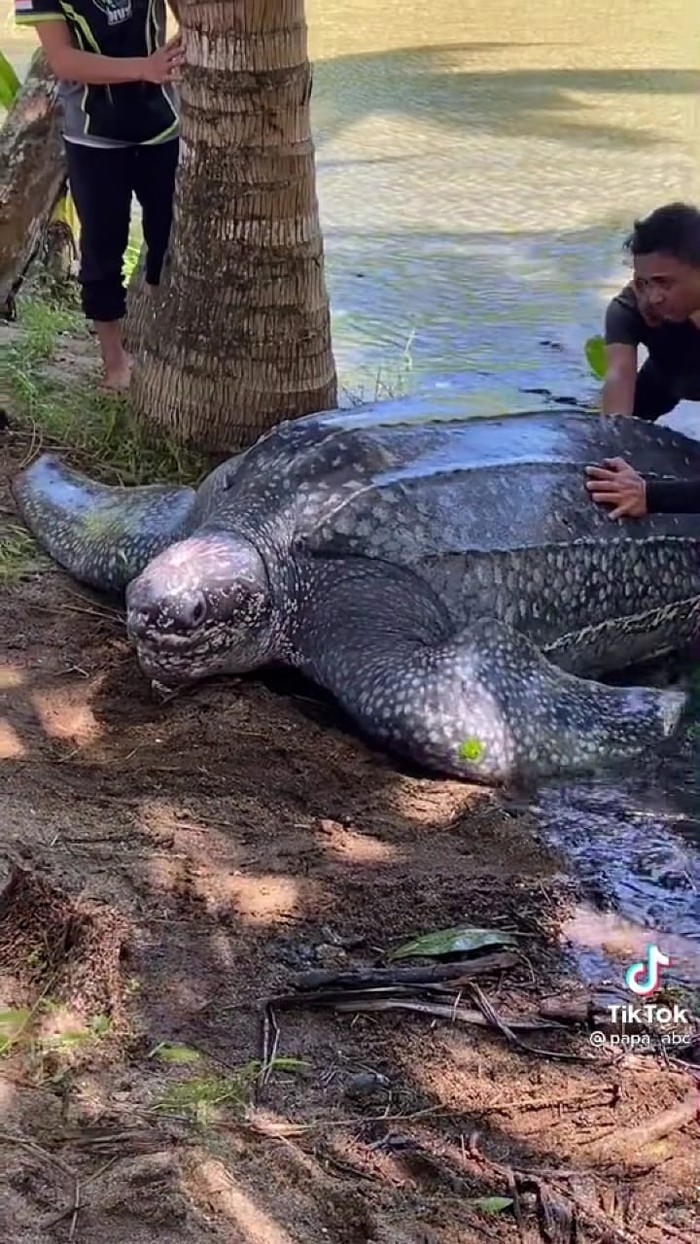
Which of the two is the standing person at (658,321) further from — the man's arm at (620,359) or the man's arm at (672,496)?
the man's arm at (672,496)

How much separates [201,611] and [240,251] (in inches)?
51.9

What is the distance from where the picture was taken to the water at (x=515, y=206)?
9.98ft

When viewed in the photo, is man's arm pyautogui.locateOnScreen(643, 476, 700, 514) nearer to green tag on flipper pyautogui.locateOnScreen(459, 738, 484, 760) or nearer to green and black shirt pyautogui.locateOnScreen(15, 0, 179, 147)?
green tag on flipper pyautogui.locateOnScreen(459, 738, 484, 760)

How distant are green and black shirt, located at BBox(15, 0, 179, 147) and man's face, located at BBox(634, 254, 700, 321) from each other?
1593 millimetres

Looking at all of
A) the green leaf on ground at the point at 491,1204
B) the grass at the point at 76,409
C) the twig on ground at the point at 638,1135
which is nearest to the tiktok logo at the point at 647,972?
the twig on ground at the point at 638,1135

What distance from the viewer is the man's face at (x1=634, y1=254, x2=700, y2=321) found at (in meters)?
3.83

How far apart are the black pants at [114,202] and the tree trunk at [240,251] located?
0.32m

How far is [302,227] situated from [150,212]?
0.73 meters

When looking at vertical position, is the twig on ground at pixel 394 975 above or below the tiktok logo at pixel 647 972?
above

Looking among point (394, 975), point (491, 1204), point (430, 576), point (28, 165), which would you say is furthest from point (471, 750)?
point (28, 165)

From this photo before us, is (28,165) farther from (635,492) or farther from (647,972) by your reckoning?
(647,972)

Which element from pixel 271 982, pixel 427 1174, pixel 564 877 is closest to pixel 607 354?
pixel 564 877

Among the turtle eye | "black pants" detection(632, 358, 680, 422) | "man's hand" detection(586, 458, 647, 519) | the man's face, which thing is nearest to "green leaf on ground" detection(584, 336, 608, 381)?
"black pants" detection(632, 358, 680, 422)

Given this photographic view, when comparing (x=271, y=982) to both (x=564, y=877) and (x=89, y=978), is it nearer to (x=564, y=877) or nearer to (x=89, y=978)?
(x=89, y=978)
